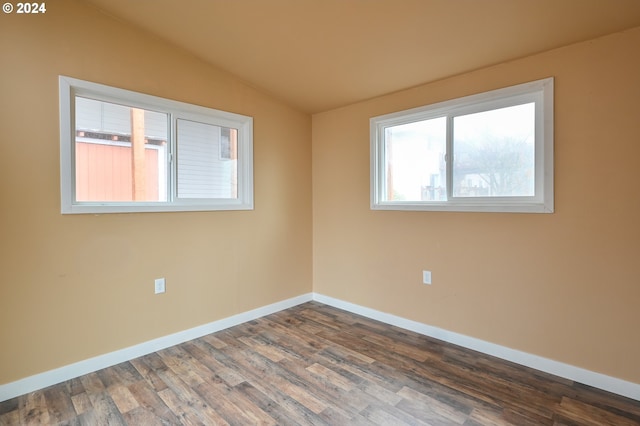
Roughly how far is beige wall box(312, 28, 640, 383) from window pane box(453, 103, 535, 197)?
183 millimetres

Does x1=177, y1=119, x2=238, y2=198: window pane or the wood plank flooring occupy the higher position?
x1=177, y1=119, x2=238, y2=198: window pane

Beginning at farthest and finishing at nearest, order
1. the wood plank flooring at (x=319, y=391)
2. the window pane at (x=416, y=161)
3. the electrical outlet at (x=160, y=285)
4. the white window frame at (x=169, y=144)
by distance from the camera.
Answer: the window pane at (x=416, y=161)
the electrical outlet at (x=160, y=285)
the white window frame at (x=169, y=144)
the wood plank flooring at (x=319, y=391)

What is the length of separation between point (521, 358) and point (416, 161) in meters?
1.80

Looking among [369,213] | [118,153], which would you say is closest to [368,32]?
[369,213]

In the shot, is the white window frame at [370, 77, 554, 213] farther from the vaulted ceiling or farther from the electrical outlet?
the electrical outlet

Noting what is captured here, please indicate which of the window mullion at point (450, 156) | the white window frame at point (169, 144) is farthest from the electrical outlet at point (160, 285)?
the window mullion at point (450, 156)

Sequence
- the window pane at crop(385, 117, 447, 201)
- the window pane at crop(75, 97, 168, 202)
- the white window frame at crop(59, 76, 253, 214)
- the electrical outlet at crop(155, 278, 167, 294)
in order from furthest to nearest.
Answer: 1. the window pane at crop(385, 117, 447, 201)
2. the electrical outlet at crop(155, 278, 167, 294)
3. the window pane at crop(75, 97, 168, 202)
4. the white window frame at crop(59, 76, 253, 214)

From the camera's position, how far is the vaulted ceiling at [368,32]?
1882 millimetres

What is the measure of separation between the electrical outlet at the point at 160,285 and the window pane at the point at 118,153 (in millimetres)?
685

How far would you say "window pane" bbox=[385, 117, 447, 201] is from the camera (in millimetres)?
2842

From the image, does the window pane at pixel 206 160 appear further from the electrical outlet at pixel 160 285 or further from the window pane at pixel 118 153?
the electrical outlet at pixel 160 285

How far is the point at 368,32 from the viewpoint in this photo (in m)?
2.23

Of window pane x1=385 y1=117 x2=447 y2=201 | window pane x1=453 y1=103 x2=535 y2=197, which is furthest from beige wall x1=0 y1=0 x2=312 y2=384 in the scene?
window pane x1=453 y1=103 x2=535 y2=197

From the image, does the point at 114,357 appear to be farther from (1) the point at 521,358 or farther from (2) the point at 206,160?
(1) the point at 521,358
